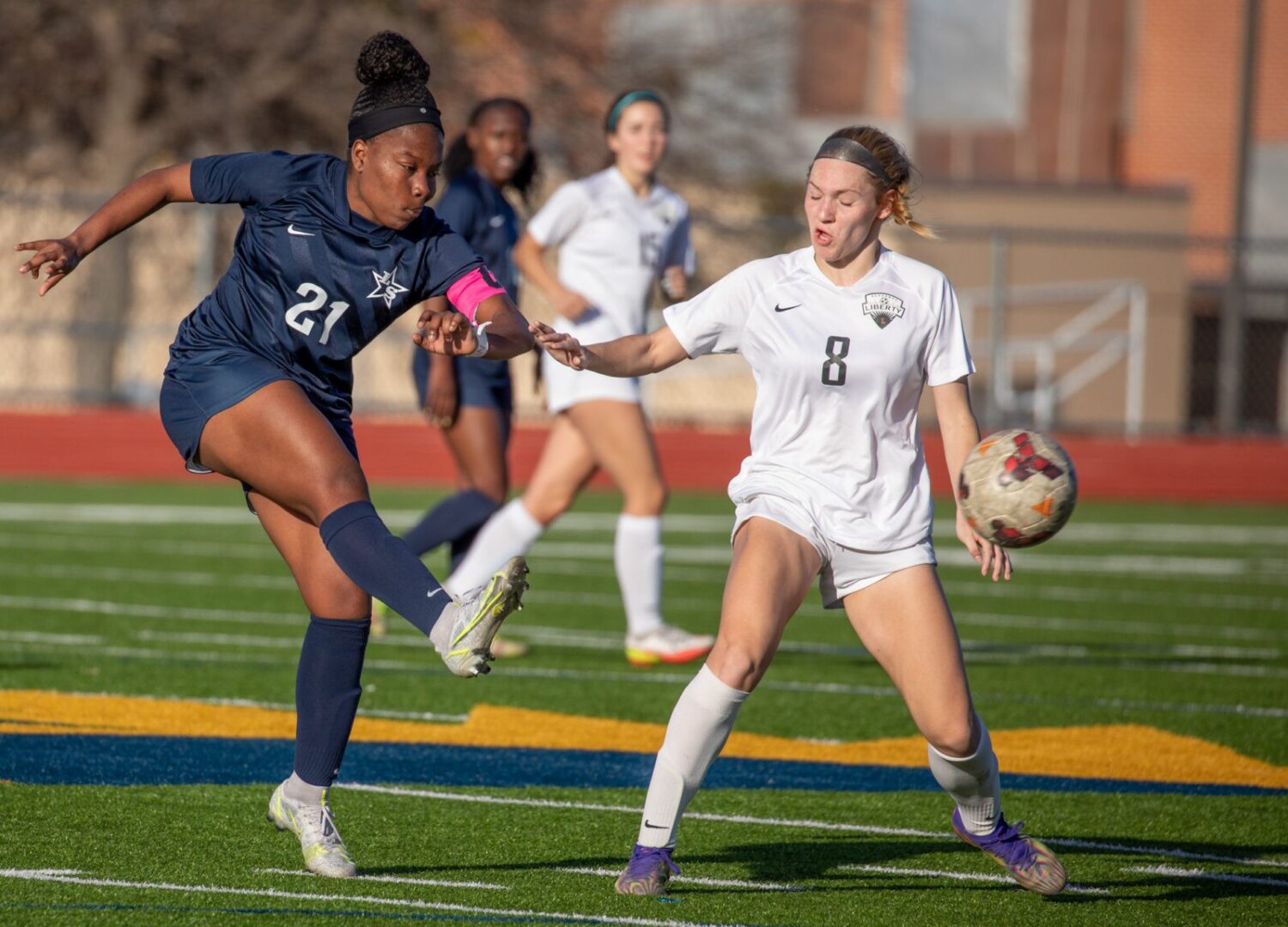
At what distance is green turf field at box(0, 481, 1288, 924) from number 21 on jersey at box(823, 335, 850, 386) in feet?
4.37

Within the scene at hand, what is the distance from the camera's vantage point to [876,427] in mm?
4594

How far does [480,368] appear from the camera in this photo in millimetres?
8375

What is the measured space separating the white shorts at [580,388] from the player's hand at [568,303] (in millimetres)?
257

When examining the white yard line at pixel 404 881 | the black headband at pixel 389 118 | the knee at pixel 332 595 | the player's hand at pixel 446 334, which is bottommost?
the white yard line at pixel 404 881

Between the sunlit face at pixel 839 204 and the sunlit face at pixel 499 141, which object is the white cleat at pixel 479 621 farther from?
the sunlit face at pixel 499 141

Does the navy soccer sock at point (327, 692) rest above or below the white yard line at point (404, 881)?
above

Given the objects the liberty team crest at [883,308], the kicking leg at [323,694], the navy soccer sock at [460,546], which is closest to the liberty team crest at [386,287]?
the kicking leg at [323,694]

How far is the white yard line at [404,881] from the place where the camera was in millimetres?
4422

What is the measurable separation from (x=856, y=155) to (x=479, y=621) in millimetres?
1582

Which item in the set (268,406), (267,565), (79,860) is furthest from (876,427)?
(267,565)

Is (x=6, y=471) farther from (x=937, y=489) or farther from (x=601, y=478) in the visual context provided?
(x=937, y=489)

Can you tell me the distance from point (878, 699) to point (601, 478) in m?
11.5

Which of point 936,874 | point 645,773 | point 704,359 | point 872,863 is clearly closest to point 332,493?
point 872,863

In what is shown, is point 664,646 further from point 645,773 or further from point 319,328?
point 319,328
